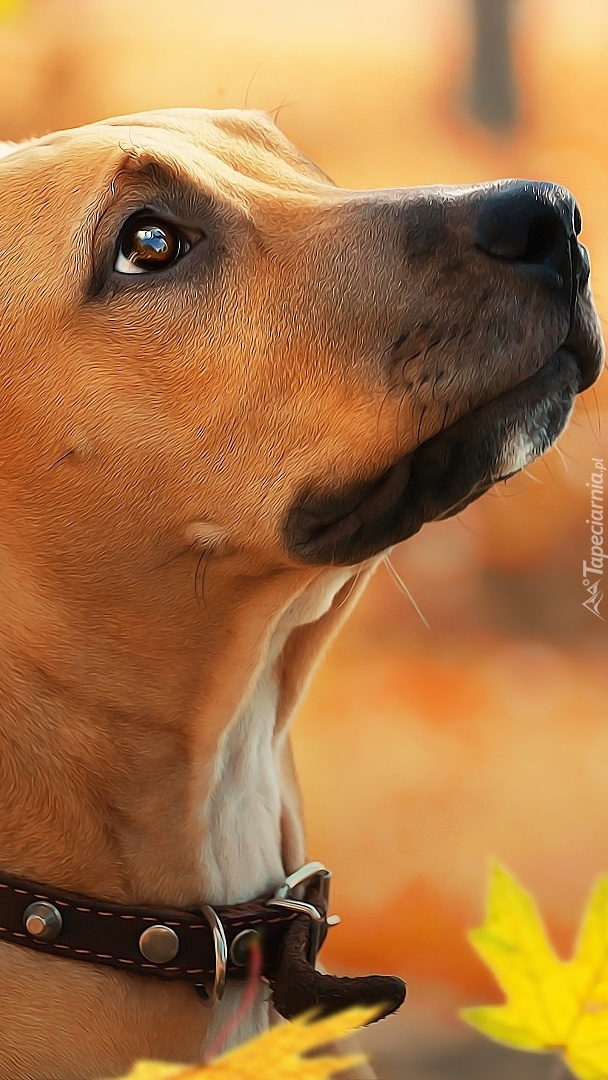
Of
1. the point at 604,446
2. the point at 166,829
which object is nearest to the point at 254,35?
the point at 604,446

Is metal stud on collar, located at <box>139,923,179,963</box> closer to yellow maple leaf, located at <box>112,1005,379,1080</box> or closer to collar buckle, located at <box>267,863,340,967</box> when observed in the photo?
collar buckle, located at <box>267,863,340,967</box>

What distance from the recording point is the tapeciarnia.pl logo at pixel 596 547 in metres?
1.81

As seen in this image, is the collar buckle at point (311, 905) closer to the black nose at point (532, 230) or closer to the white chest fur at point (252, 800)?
the white chest fur at point (252, 800)

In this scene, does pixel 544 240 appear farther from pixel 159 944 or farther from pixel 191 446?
pixel 159 944

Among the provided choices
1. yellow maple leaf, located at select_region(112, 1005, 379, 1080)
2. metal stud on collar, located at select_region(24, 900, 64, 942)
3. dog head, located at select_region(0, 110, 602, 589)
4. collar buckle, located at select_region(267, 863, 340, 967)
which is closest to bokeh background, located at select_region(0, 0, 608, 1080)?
collar buckle, located at select_region(267, 863, 340, 967)

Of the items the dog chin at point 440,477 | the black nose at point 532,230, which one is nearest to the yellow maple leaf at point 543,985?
the dog chin at point 440,477

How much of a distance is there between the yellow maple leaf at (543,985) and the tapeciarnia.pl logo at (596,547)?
810 mm

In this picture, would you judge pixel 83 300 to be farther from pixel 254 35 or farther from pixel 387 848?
pixel 387 848

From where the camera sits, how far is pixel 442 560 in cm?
191

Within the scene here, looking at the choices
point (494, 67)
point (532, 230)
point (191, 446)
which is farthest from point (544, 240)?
point (494, 67)

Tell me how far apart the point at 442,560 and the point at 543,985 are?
0.94 meters

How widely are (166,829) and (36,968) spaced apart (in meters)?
0.19

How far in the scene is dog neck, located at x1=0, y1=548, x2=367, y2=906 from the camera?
1158mm

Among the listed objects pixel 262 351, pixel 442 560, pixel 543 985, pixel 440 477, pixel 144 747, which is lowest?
pixel 442 560
